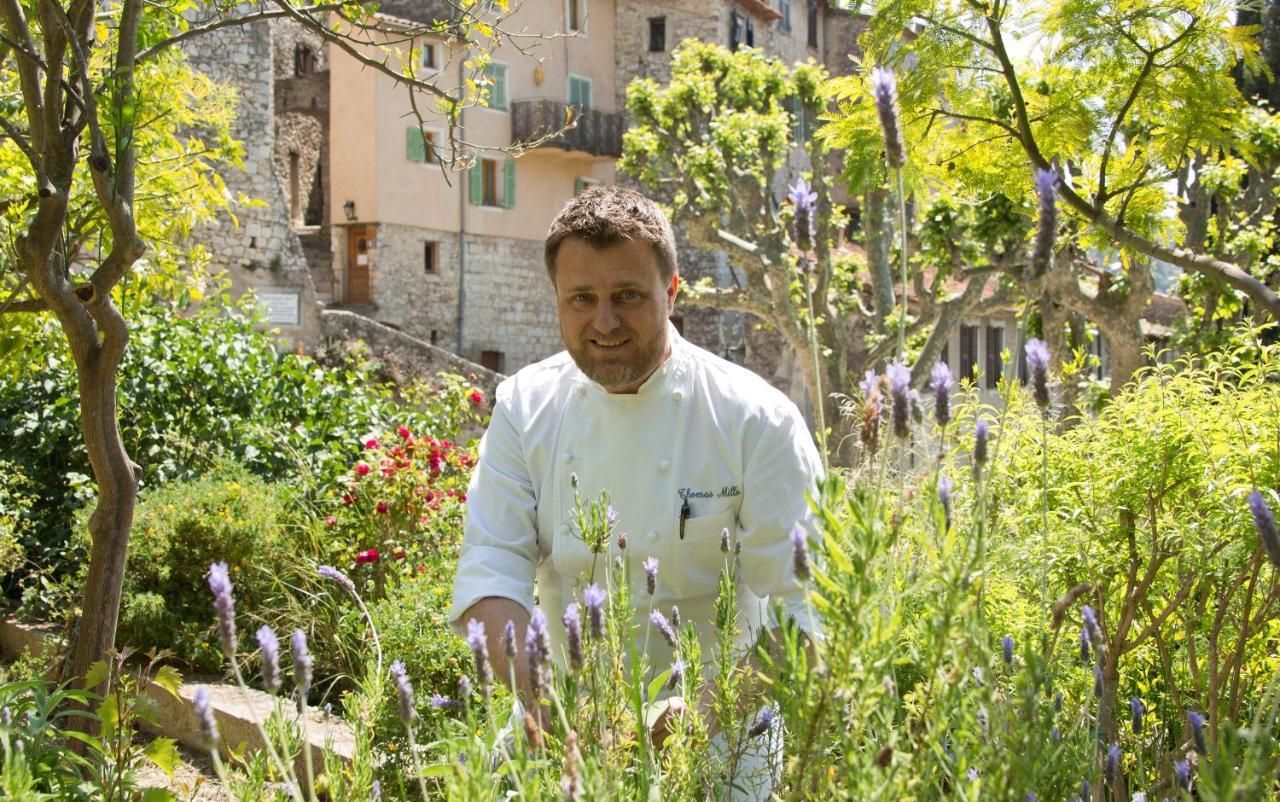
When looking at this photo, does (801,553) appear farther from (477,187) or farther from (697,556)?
(477,187)

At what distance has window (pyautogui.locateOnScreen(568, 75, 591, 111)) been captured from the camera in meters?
31.4

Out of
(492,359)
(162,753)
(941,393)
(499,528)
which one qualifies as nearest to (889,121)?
(941,393)

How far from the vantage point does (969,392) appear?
420 cm

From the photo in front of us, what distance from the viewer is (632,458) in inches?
113

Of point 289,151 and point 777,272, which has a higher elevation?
point 289,151

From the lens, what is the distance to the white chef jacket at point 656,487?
8.75 ft

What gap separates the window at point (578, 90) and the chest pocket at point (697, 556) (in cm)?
2938

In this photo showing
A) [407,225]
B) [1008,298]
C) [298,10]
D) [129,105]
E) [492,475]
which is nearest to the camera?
[492,475]

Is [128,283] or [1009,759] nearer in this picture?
[1009,759]

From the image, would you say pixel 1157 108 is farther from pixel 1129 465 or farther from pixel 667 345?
pixel 667 345

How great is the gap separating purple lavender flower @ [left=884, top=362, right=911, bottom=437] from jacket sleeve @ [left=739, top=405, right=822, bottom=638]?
1157 millimetres

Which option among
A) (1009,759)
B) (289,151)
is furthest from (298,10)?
(289,151)

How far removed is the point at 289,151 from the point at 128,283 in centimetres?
2425

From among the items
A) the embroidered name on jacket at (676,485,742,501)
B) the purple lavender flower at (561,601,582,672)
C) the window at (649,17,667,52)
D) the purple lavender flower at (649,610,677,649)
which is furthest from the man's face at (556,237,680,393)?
the window at (649,17,667,52)
